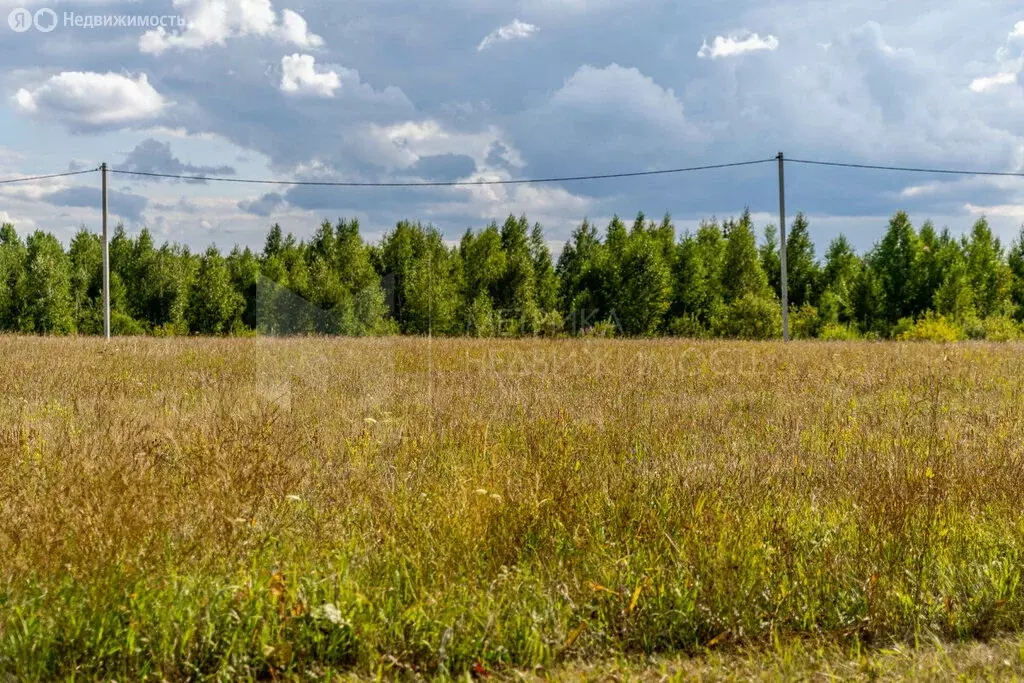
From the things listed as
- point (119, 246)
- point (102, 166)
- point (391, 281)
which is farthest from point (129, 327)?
point (102, 166)

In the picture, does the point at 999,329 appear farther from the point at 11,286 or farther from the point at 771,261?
the point at 11,286

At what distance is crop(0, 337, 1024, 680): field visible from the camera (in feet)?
8.98

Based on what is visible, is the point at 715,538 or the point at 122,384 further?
the point at 122,384

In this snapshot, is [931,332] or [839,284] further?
[839,284]

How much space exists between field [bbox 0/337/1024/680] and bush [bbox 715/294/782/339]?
84.0ft

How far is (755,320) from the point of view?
31.2 meters

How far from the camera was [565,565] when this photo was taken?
332 cm

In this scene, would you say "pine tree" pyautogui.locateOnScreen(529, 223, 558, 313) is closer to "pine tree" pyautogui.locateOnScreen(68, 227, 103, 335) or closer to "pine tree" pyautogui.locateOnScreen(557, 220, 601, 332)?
"pine tree" pyautogui.locateOnScreen(557, 220, 601, 332)

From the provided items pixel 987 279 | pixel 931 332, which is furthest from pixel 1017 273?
pixel 931 332

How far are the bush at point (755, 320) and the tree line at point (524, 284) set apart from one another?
0.06 meters

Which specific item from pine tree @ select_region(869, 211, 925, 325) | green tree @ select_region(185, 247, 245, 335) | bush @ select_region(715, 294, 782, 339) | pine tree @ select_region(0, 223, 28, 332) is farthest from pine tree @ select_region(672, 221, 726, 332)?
pine tree @ select_region(0, 223, 28, 332)

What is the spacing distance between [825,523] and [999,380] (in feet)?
24.7

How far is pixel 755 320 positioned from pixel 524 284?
10.5 metres

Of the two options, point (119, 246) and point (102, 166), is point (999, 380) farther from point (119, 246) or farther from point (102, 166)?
point (119, 246)
